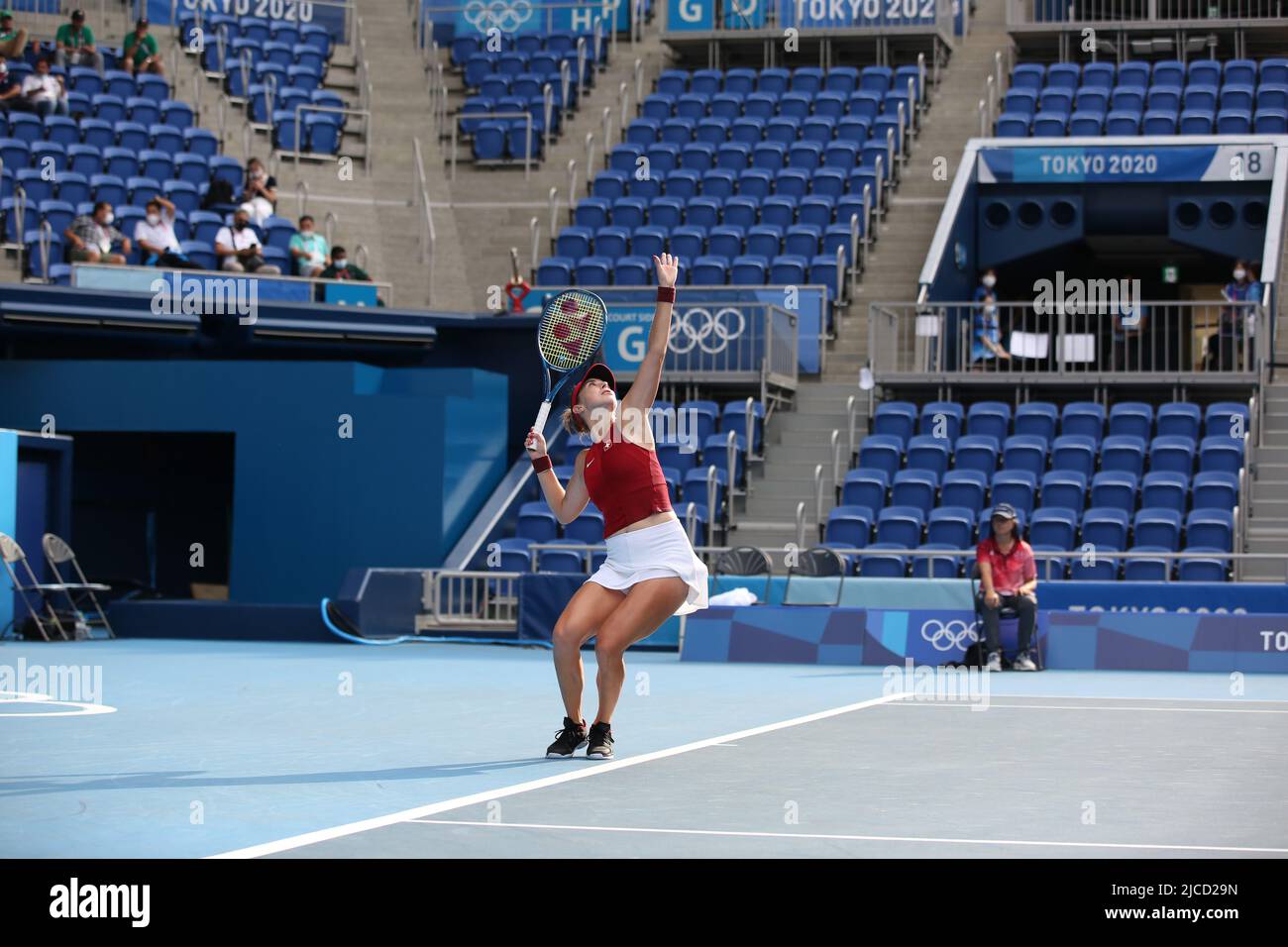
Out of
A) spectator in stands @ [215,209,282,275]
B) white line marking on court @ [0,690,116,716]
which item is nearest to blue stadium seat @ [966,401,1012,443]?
spectator in stands @ [215,209,282,275]

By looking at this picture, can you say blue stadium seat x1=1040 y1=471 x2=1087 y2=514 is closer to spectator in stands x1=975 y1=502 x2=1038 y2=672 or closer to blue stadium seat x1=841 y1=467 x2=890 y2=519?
blue stadium seat x1=841 y1=467 x2=890 y2=519

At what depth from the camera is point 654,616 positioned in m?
9.71

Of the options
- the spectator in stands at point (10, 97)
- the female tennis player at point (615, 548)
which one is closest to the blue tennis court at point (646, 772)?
the female tennis player at point (615, 548)

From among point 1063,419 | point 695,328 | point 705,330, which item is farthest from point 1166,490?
point 695,328

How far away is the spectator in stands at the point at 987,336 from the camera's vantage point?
1028 inches

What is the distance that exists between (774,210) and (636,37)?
7.53 m

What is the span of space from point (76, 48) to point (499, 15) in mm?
8213

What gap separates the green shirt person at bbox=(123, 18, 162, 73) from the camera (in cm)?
3108

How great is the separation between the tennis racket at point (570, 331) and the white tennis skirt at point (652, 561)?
1.06 meters

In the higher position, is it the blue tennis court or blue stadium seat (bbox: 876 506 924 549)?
blue stadium seat (bbox: 876 506 924 549)

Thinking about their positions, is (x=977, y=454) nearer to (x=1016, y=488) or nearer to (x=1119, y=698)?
(x=1016, y=488)

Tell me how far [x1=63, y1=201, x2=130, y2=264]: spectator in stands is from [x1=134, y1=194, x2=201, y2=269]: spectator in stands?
320mm

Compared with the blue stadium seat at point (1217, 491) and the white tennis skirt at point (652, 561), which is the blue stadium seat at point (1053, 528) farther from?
the white tennis skirt at point (652, 561)
